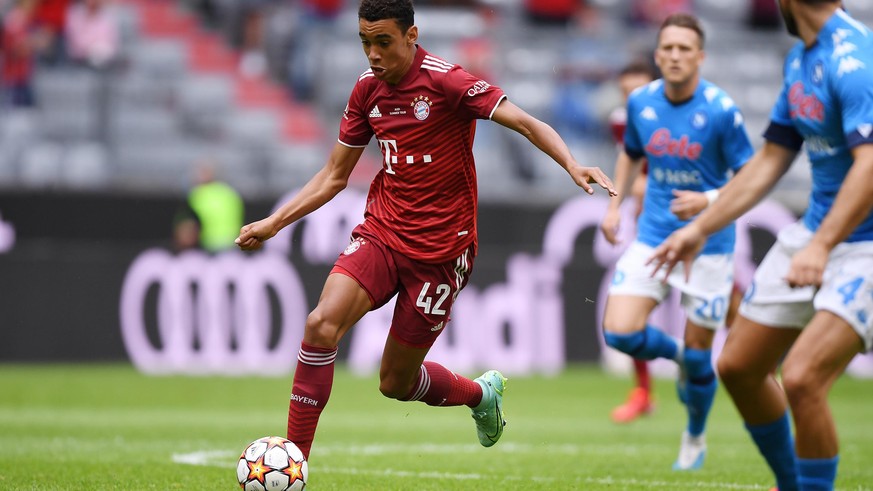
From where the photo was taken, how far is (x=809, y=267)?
203 inches

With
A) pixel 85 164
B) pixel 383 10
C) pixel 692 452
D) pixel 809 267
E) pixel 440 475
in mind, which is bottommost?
pixel 85 164

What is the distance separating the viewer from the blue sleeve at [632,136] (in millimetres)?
9117

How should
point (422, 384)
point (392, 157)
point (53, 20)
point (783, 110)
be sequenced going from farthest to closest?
1. point (53, 20)
2. point (422, 384)
3. point (392, 157)
4. point (783, 110)

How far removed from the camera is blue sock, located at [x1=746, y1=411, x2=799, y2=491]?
6352 mm

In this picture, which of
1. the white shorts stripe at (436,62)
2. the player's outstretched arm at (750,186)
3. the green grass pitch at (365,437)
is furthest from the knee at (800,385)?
the white shorts stripe at (436,62)

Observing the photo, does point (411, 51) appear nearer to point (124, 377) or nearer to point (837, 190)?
point (837, 190)

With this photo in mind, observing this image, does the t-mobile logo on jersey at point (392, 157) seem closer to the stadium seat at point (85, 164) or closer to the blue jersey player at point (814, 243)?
the blue jersey player at point (814, 243)

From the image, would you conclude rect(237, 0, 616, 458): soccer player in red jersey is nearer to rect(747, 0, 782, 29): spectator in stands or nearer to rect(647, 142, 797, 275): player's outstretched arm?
rect(647, 142, 797, 275): player's outstretched arm

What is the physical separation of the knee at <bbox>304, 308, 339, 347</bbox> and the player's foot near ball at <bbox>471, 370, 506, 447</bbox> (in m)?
1.48

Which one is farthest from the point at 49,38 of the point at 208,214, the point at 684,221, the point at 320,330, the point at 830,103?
the point at 830,103

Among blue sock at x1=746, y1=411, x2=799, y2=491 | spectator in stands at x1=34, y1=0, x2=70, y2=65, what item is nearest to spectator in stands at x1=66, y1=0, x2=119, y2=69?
spectator in stands at x1=34, y1=0, x2=70, y2=65

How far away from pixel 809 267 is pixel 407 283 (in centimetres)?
240

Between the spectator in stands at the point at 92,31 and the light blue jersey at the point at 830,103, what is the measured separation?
550 inches

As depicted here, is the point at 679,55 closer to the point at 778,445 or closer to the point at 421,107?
the point at 421,107
